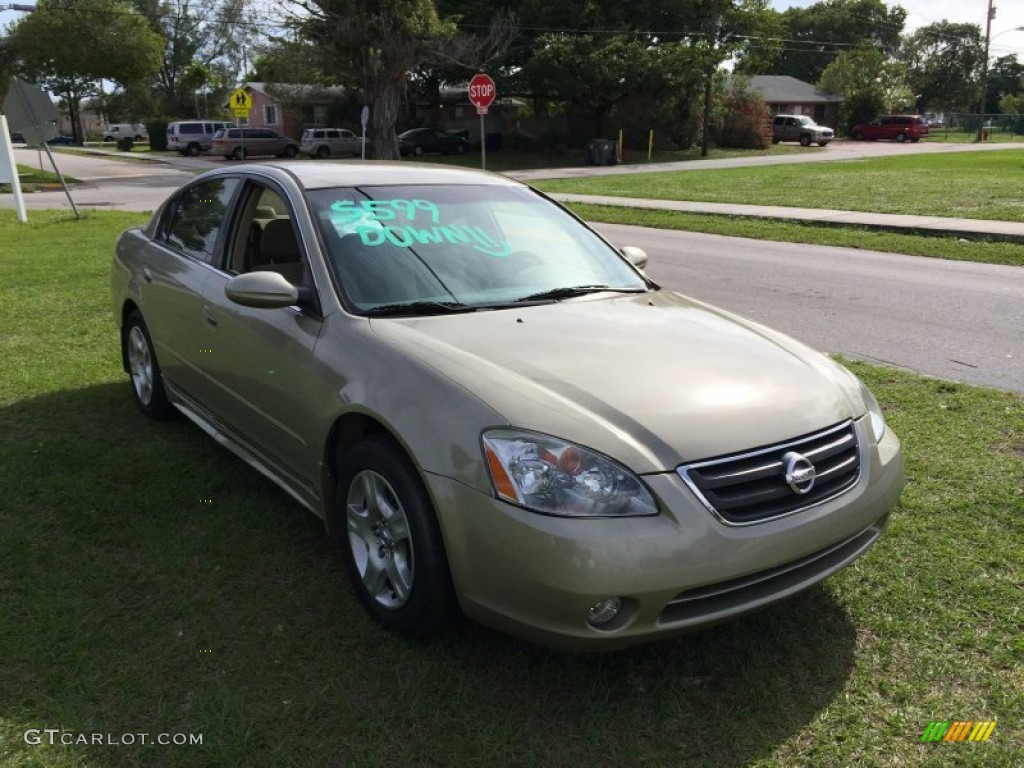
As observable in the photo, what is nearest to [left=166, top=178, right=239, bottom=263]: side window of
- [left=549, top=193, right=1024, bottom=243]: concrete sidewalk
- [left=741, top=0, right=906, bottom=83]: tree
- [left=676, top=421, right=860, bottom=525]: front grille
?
[left=676, top=421, right=860, bottom=525]: front grille

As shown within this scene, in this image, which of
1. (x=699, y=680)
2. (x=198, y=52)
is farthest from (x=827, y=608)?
(x=198, y=52)

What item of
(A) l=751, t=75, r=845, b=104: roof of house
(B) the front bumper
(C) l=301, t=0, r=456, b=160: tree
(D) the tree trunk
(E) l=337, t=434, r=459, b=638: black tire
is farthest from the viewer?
(A) l=751, t=75, r=845, b=104: roof of house

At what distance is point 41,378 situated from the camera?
20.3 feet

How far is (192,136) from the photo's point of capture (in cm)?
5159

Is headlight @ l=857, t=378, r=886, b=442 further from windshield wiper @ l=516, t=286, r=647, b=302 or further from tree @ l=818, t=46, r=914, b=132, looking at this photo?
tree @ l=818, t=46, r=914, b=132

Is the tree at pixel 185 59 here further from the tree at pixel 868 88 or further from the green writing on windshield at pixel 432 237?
the green writing on windshield at pixel 432 237

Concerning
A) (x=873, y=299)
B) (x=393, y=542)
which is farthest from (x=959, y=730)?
(x=873, y=299)

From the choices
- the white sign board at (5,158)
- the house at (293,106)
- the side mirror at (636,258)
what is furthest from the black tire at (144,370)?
the house at (293,106)

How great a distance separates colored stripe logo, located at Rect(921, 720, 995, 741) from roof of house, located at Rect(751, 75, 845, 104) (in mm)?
72083

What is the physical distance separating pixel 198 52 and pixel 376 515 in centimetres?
9537

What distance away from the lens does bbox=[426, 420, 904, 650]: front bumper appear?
246 centimetres

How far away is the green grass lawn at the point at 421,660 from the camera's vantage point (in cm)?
255

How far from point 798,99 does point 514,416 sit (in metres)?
75.0

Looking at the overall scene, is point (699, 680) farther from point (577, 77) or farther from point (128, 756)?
point (577, 77)
